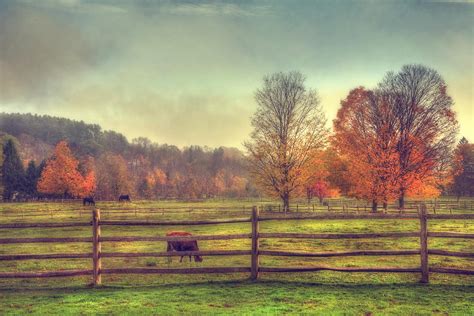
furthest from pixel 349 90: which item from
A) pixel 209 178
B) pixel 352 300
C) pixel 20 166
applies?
pixel 209 178

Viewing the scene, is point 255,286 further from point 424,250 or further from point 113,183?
point 113,183

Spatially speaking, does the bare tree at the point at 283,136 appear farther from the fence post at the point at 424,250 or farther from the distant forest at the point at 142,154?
the distant forest at the point at 142,154

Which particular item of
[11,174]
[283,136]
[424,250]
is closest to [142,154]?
[11,174]

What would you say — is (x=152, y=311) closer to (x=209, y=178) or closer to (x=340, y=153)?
(x=340, y=153)

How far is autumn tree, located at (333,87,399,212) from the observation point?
3241 centimetres

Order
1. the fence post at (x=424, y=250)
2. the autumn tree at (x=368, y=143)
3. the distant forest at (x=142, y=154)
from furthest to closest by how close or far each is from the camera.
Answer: the distant forest at (x=142, y=154)
the autumn tree at (x=368, y=143)
the fence post at (x=424, y=250)

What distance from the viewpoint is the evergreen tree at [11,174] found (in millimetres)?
82125

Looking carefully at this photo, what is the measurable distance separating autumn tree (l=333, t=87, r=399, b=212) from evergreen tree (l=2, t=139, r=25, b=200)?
7284 centimetres

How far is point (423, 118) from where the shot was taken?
3425cm

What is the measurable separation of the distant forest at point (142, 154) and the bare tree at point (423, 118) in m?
78.1

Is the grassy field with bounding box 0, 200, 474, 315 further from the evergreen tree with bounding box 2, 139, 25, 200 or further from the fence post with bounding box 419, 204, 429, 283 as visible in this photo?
the evergreen tree with bounding box 2, 139, 25, 200

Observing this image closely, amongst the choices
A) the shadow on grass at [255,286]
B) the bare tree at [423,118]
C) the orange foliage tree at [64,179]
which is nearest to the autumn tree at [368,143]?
the bare tree at [423,118]

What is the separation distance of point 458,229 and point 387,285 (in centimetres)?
1783

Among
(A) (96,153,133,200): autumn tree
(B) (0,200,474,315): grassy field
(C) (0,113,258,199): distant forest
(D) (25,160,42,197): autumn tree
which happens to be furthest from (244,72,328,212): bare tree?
(C) (0,113,258,199): distant forest
